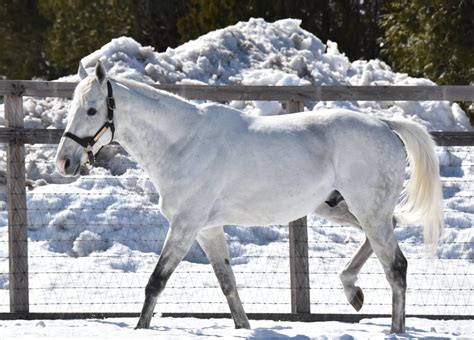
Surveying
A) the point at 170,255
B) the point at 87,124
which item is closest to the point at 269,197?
the point at 170,255

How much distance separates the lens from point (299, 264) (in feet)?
28.3

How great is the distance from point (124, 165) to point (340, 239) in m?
2.49

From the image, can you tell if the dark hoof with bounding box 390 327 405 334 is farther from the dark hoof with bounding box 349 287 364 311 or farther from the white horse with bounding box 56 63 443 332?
the dark hoof with bounding box 349 287 364 311

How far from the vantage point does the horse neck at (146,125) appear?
288 inches

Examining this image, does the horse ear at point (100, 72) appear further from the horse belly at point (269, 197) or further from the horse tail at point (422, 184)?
the horse tail at point (422, 184)

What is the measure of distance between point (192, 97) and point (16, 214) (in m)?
1.57

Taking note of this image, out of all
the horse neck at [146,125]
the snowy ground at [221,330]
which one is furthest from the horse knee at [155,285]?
the horse neck at [146,125]

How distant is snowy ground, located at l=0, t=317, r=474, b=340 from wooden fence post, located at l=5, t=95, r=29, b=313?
0.50m

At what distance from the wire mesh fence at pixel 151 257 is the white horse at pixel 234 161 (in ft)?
5.23

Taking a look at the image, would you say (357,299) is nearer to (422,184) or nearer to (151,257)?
(422,184)

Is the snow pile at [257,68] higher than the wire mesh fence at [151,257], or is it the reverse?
the snow pile at [257,68]

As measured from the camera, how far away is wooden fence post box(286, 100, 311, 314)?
8609 mm

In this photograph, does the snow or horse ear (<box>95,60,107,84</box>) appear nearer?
horse ear (<box>95,60,107,84</box>)

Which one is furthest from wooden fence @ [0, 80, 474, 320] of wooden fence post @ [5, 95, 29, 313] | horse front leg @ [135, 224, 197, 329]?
horse front leg @ [135, 224, 197, 329]
